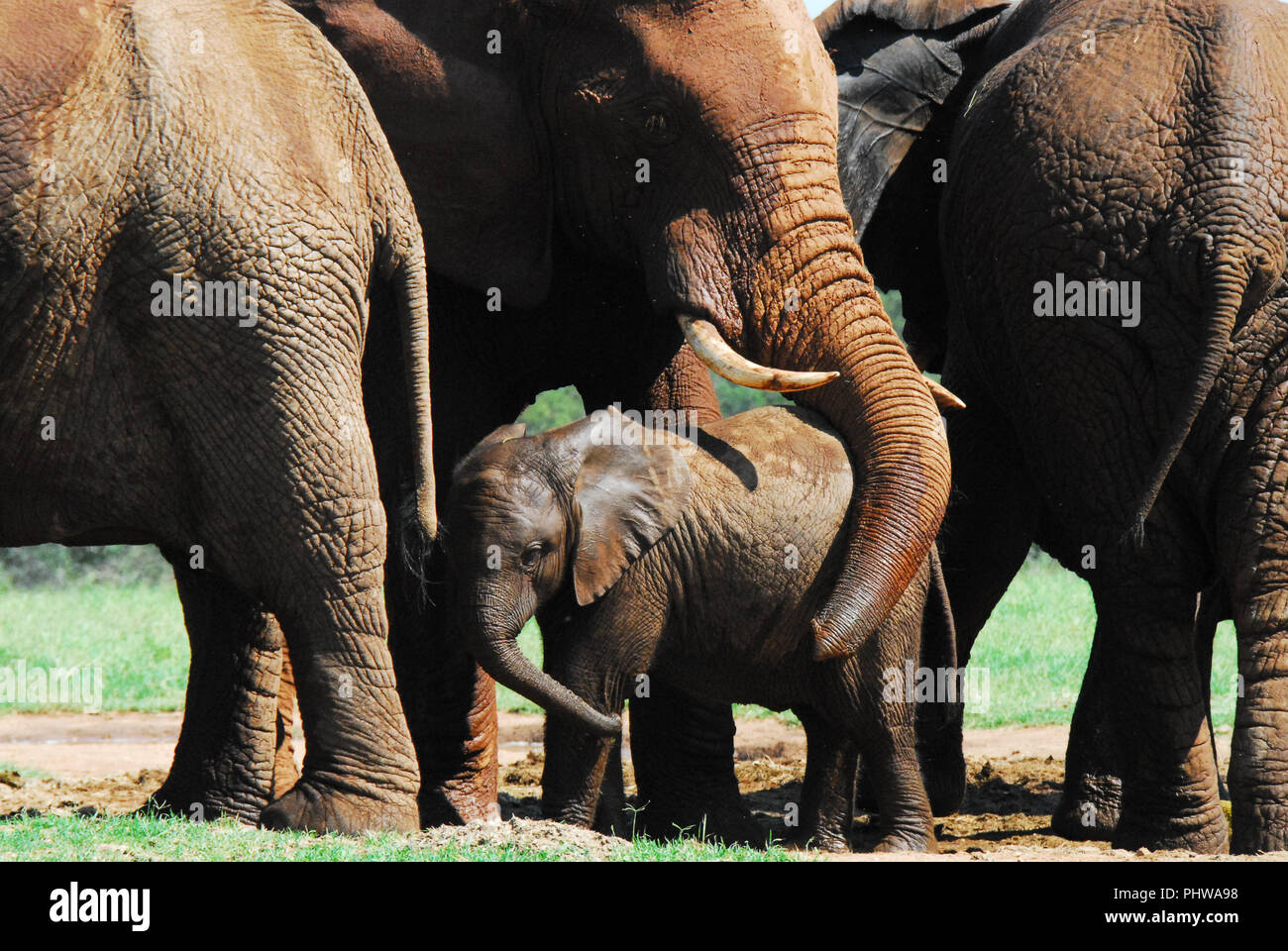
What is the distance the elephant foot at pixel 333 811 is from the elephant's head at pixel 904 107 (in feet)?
12.4

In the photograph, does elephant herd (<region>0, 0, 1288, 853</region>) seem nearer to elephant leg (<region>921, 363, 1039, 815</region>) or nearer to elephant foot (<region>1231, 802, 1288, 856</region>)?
elephant foot (<region>1231, 802, 1288, 856</region>)

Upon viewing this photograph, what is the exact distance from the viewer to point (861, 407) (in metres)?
6.90

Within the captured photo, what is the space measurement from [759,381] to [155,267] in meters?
1.97

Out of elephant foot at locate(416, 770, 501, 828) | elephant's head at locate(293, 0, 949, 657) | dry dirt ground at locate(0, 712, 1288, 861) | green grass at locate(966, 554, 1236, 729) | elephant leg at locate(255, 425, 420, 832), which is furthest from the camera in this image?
green grass at locate(966, 554, 1236, 729)

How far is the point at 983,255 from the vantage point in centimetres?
754

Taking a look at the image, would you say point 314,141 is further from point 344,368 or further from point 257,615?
point 257,615

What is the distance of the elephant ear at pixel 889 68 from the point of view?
29.4ft

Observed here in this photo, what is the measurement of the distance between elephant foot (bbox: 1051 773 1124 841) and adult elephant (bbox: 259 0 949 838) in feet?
4.91

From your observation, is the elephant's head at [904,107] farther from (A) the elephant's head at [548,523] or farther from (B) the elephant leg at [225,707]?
(B) the elephant leg at [225,707]

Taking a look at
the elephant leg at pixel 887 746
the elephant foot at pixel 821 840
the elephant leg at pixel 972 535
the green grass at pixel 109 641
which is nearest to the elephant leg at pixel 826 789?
the elephant foot at pixel 821 840

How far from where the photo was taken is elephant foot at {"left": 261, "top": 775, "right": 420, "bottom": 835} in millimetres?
6102

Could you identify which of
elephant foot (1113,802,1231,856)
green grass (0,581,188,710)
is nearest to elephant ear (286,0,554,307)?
elephant foot (1113,802,1231,856)

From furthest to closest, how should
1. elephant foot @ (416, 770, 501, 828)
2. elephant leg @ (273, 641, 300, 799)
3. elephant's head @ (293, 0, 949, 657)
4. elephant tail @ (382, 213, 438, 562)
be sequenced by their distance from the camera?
elephant leg @ (273, 641, 300, 799)
elephant foot @ (416, 770, 501, 828)
elephant's head @ (293, 0, 949, 657)
elephant tail @ (382, 213, 438, 562)

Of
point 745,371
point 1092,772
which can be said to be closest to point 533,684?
point 745,371
